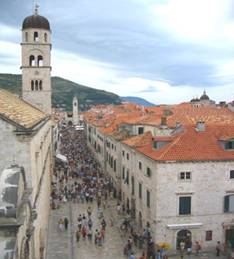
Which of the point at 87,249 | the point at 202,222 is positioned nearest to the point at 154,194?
the point at 202,222

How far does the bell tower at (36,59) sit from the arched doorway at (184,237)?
26.8m

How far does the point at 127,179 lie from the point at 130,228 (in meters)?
6.52

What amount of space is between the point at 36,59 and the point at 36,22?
424 cm

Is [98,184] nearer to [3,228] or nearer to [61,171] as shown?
[61,171]

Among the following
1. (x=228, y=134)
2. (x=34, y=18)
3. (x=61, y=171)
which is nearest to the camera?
(x=228, y=134)

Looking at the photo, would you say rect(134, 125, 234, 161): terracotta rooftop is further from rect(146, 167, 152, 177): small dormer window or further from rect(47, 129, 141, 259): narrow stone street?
rect(47, 129, 141, 259): narrow stone street

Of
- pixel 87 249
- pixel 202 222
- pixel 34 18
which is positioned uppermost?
pixel 34 18

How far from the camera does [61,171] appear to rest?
56125 mm

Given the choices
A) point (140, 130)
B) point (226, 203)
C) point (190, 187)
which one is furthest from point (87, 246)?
point (140, 130)

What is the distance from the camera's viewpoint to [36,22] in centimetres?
4566

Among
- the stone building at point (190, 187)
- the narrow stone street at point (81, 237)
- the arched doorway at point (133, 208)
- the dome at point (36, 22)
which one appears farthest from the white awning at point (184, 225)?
the dome at point (36, 22)

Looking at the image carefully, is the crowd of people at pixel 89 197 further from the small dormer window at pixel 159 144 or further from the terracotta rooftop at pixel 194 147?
the small dormer window at pixel 159 144

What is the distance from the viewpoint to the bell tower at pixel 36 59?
45.8 metres

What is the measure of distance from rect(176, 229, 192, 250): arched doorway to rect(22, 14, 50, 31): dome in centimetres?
2917
